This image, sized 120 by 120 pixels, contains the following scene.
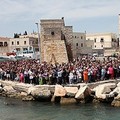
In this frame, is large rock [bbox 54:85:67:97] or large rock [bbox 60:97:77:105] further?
large rock [bbox 54:85:67:97]

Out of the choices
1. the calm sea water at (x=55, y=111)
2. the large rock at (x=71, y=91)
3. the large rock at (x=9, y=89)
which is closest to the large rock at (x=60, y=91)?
the large rock at (x=71, y=91)

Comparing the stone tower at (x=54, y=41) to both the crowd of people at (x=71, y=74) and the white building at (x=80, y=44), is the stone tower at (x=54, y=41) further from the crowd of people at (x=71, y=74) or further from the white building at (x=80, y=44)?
the white building at (x=80, y=44)

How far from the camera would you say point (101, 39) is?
3543 inches

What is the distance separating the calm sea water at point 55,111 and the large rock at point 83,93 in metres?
0.71

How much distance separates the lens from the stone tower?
146 ft

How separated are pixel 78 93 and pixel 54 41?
792 inches

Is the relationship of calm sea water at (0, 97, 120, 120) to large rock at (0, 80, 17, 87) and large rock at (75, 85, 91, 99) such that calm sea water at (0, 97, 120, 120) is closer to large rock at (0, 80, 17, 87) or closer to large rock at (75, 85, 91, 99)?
large rock at (75, 85, 91, 99)

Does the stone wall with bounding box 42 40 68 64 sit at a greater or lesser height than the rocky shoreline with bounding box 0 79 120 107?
greater

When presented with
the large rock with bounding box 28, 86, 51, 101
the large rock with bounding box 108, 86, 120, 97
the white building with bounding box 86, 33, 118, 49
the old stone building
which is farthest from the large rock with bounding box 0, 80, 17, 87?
the white building with bounding box 86, 33, 118, 49

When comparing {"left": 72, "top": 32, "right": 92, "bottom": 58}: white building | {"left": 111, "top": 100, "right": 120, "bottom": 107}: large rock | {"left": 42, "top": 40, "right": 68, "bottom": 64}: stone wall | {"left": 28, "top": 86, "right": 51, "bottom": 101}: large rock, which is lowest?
{"left": 111, "top": 100, "right": 120, "bottom": 107}: large rock

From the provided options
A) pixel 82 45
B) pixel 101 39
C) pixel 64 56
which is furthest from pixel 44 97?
pixel 101 39

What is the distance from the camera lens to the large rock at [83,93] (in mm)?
25422

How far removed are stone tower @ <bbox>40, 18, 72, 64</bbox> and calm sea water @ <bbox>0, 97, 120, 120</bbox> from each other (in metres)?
17.8

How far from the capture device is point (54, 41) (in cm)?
4525
